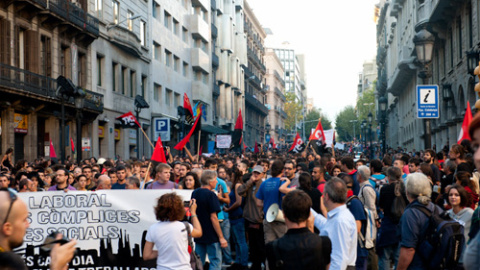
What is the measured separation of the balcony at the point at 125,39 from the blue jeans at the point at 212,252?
87.3 feet

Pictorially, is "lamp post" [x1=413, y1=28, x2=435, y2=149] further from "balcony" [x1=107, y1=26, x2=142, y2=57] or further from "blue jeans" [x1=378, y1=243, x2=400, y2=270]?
"balcony" [x1=107, y1=26, x2=142, y2=57]

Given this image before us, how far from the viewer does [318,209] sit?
359 inches

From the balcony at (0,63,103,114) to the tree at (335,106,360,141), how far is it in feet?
430

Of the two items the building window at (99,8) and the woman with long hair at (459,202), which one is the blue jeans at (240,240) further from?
the building window at (99,8)

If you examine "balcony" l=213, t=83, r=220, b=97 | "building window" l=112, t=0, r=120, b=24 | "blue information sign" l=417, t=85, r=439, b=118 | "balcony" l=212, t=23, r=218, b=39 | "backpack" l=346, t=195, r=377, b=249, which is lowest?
"backpack" l=346, t=195, r=377, b=249

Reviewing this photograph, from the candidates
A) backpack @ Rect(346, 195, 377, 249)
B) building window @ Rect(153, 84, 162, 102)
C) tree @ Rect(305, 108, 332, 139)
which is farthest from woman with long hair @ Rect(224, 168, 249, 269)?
tree @ Rect(305, 108, 332, 139)

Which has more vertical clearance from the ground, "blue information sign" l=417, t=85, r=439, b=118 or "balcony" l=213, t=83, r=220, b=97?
"balcony" l=213, t=83, r=220, b=97

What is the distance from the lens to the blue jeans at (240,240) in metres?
11.1

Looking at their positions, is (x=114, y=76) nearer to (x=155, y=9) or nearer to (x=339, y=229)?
(x=155, y=9)

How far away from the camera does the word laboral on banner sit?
360 inches

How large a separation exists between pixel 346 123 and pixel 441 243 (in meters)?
153

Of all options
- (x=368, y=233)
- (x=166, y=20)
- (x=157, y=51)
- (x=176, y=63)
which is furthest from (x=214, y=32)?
(x=368, y=233)

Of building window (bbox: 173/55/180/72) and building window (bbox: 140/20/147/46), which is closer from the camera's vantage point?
building window (bbox: 140/20/147/46)

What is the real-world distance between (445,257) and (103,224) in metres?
5.10
